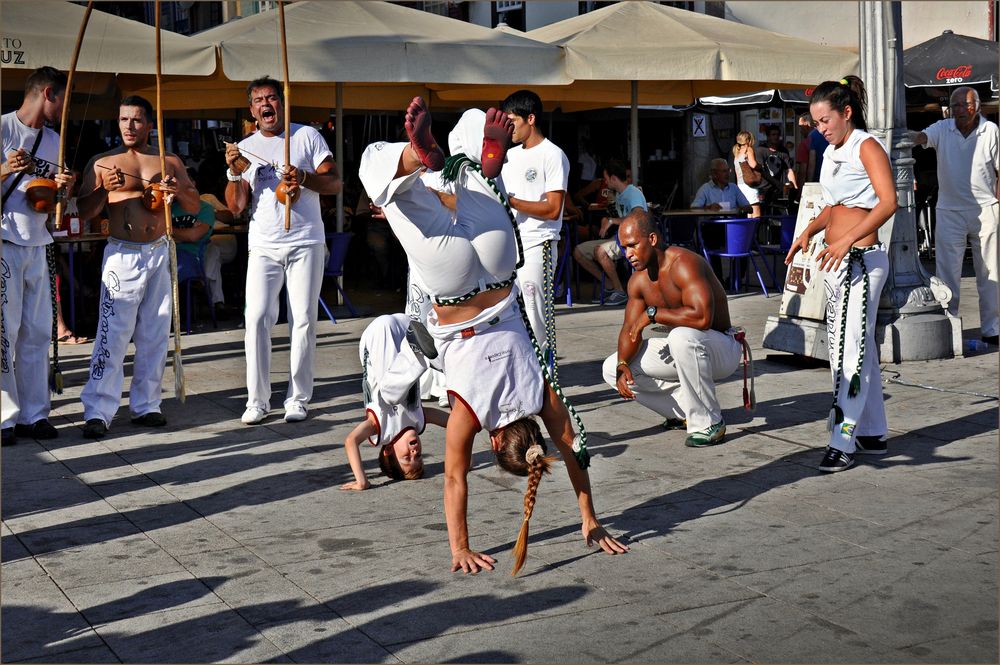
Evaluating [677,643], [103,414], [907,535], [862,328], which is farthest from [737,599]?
[103,414]

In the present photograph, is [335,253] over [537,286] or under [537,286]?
over

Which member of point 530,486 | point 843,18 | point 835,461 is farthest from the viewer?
point 843,18

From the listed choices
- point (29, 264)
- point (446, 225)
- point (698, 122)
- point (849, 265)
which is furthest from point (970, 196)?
point (698, 122)

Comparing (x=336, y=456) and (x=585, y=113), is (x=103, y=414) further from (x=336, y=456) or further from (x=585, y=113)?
(x=585, y=113)

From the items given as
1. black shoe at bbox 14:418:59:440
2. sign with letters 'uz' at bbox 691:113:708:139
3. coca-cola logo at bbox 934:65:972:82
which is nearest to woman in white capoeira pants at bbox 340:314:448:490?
black shoe at bbox 14:418:59:440

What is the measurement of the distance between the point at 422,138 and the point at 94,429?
12.0 feet

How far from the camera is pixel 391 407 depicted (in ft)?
19.8

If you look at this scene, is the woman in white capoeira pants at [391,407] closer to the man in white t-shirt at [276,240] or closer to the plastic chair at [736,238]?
the man in white t-shirt at [276,240]

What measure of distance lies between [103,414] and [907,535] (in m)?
4.61

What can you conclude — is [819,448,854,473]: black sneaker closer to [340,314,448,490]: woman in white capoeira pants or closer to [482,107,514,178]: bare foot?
[340,314,448,490]: woman in white capoeira pants

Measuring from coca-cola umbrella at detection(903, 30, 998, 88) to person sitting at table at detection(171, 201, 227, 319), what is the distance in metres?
9.08

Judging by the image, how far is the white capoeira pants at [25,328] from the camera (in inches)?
280

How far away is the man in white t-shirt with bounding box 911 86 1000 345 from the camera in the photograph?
9797mm

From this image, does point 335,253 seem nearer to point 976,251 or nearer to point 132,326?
point 132,326
